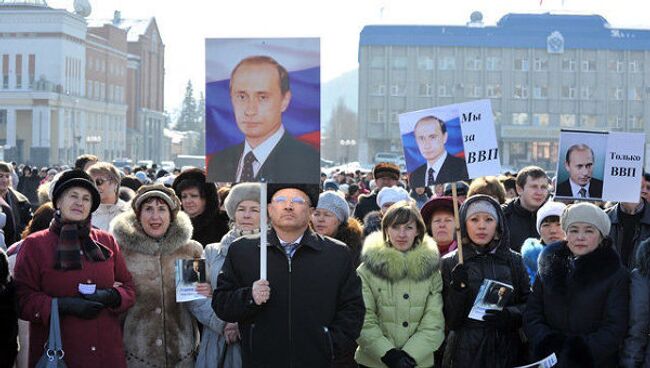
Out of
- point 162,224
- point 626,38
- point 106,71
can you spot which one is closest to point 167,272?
point 162,224

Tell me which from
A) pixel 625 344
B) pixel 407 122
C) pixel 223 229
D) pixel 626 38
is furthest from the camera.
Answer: pixel 626 38

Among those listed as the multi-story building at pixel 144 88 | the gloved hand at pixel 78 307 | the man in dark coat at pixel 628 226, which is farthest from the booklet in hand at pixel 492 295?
the multi-story building at pixel 144 88

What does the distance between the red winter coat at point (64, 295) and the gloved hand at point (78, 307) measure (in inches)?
3.1

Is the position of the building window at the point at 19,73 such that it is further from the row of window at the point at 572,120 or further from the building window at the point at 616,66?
the building window at the point at 616,66

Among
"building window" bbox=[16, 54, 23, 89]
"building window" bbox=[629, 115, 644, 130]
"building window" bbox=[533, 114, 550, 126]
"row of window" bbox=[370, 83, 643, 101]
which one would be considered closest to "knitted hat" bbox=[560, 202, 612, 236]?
"row of window" bbox=[370, 83, 643, 101]

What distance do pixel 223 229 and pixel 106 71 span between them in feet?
304

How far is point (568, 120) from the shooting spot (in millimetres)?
91812

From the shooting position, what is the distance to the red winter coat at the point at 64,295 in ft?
19.9

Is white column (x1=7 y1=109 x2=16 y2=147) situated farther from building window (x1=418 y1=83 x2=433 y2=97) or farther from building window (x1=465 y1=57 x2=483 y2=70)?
building window (x1=465 y1=57 x2=483 y2=70)

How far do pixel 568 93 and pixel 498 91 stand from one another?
600cm

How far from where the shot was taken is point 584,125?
91.1 meters

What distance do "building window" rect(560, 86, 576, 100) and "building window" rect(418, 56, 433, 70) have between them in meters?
11.8

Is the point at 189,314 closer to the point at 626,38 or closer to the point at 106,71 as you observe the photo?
the point at 626,38

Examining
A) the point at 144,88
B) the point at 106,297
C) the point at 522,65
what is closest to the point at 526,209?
the point at 106,297
